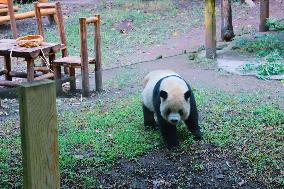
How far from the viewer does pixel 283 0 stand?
17.3m

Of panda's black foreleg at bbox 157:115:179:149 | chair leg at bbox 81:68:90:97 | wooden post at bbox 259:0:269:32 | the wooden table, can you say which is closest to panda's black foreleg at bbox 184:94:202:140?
panda's black foreleg at bbox 157:115:179:149

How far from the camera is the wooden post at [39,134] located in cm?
238

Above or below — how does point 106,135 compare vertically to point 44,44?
below

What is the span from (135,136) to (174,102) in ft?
2.37

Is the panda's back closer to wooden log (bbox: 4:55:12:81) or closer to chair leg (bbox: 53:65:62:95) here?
chair leg (bbox: 53:65:62:95)

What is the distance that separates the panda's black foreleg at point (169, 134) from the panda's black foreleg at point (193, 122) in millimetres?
240

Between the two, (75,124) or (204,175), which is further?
(75,124)

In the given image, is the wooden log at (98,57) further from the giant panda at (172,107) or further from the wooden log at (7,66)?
the giant panda at (172,107)

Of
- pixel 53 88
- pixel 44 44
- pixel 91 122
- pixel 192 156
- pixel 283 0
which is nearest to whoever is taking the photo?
pixel 53 88

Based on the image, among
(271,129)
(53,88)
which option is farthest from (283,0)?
(53,88)

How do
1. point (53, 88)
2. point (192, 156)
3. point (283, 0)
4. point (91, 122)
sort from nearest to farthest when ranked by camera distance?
point (53, 88)
point (192, 156)
point (91, 122)
point (283, 0)

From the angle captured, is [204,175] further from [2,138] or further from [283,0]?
[283,0]

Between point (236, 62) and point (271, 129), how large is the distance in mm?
4364

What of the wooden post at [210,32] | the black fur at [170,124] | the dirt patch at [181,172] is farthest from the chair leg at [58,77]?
the dirt patch at [181,172]
